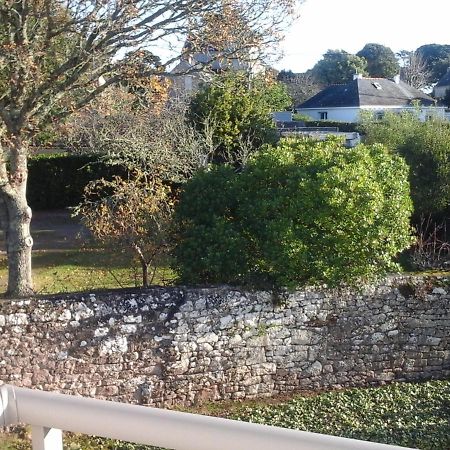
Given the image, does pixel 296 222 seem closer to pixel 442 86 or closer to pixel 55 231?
pixel 55 231

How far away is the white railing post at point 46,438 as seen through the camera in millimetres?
2111

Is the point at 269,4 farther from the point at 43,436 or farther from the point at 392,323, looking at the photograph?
the point at 43,436

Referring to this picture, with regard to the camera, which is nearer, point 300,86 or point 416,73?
point 300,86

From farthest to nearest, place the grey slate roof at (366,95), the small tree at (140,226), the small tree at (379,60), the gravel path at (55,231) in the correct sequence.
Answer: the small tree at (379,60) → the grey slate roof at (366,95) → the gravel path at (55,231) → the small tree at (140,226)

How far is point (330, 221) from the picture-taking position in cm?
939

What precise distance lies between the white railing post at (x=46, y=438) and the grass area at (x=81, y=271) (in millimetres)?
10289

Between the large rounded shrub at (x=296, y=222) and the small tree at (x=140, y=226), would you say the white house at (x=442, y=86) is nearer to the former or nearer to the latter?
the small tree at (x=140, y=226)

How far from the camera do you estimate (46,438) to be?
6.96 feet

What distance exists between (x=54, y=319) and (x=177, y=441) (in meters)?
6.61

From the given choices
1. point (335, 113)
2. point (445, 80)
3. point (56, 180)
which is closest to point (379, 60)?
point (445, 80)

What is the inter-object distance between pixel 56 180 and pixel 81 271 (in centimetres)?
998

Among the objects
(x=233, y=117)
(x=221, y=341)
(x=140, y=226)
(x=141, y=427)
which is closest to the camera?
(x=141, y=427)

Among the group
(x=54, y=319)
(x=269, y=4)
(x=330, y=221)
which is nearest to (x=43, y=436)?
(x=54, y=319)

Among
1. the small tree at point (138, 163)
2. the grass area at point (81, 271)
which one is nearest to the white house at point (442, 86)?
the small tree at point (138, 163)
